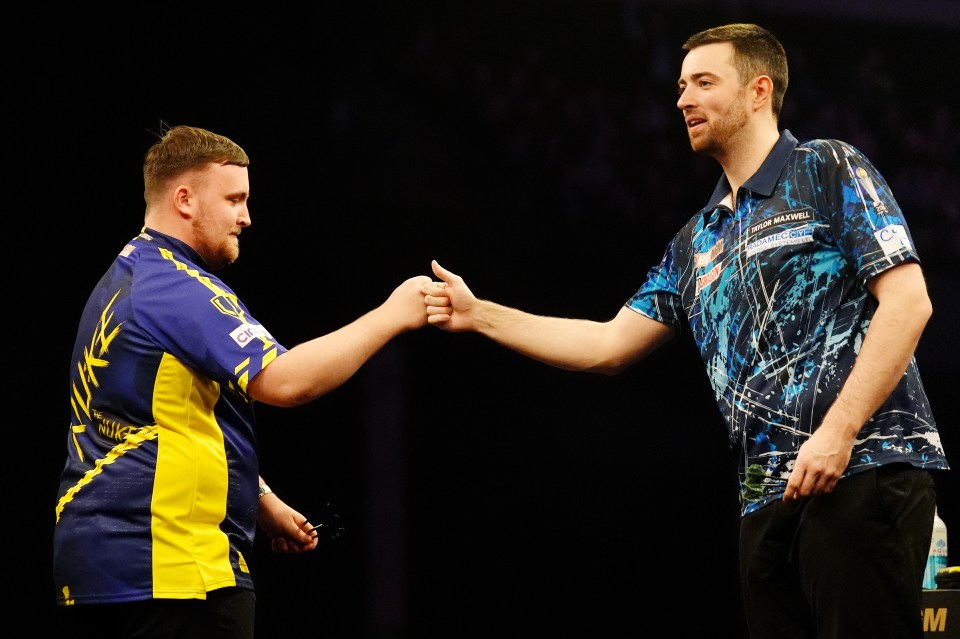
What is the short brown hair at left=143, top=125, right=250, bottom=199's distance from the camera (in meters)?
2.33

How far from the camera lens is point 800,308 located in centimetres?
207

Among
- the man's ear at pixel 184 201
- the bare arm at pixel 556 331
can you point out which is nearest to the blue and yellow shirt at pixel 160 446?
the man's ear at pixel 184 201

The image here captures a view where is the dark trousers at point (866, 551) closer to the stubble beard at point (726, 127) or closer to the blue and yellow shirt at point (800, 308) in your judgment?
A: the blue and yellow shirt at point (800, 308)

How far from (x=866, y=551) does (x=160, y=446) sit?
1327 millimetres

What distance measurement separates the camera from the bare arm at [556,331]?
2.62m

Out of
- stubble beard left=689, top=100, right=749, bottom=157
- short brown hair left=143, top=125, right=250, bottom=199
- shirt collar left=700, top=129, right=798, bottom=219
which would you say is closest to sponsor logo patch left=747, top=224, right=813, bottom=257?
shirt collar left=700, top=129, right=798, bottom=219

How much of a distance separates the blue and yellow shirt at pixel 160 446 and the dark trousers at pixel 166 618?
0.09 feet

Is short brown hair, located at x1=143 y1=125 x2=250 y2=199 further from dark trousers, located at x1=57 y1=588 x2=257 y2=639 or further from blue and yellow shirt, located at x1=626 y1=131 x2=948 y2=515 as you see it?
blue and yellow shirt, located at x1=626 y1=131 x2=948 y2=515

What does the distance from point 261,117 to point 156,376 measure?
365cm

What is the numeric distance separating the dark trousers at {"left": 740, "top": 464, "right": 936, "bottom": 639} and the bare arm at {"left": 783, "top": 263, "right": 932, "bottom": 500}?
6cm

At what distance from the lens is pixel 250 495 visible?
2178 mm

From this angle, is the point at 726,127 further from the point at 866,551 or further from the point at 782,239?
the point at 866,551

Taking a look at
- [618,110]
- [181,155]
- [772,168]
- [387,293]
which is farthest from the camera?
[618,110]

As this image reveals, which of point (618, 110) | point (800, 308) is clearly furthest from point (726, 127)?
point (618, 110)
